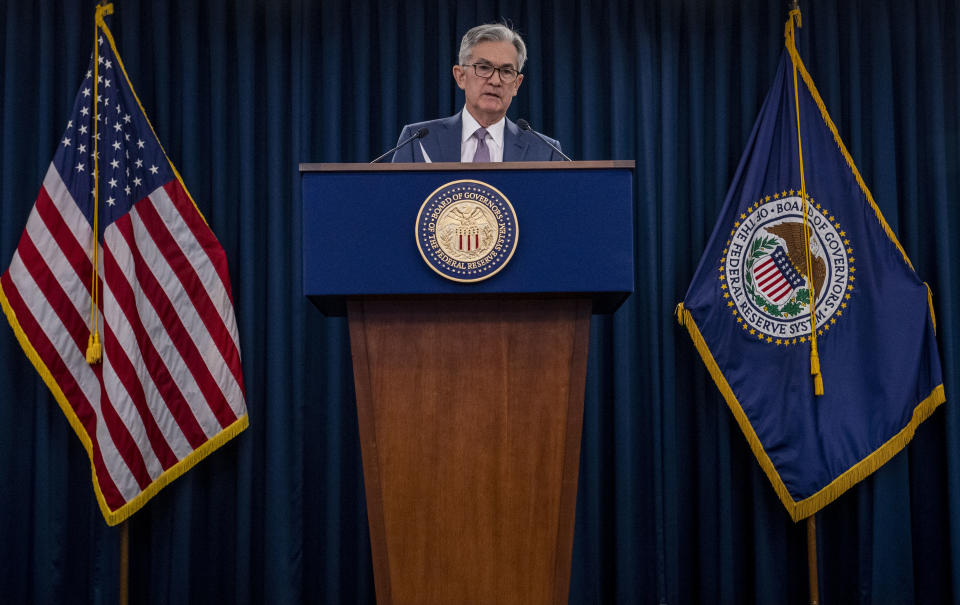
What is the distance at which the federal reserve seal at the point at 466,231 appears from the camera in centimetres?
172

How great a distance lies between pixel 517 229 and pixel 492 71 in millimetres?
853

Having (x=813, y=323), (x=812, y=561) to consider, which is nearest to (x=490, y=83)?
(x=813, y=323)

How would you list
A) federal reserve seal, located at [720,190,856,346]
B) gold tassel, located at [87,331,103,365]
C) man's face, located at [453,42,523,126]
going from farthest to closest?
federal reserve seal, located at [720,190,856,346], gold tassel, located at [87,331,103,365], man's face, located at [453,42,523,126]

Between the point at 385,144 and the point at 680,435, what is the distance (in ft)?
6.05

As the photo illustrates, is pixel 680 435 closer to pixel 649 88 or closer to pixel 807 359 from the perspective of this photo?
pixel 807 359

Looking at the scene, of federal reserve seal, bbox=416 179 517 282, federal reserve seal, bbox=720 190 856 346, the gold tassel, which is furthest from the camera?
federal reserve seal, bbox=720 190 856 346

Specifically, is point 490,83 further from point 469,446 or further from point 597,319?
point 597,319

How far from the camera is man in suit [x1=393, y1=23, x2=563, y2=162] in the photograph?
95.0 inches

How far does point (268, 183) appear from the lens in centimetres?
379

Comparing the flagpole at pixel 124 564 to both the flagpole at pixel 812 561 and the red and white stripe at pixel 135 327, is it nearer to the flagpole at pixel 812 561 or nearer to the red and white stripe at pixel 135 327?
the red and white stripe at pixel 135 327

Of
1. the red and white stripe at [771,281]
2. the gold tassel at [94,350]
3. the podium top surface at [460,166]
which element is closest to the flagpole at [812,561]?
the red and white stripe at [771,281]

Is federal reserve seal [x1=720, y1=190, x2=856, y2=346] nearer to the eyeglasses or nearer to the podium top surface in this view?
the eyeglasses

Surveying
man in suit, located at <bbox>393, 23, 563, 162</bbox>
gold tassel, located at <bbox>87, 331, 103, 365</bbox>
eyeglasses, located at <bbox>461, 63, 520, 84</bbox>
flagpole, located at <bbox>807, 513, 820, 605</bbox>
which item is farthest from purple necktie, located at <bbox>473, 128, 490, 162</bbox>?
flagpole, located at <bbox>807, 513, 820, 605</bbox>

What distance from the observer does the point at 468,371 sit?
178 centimetres
